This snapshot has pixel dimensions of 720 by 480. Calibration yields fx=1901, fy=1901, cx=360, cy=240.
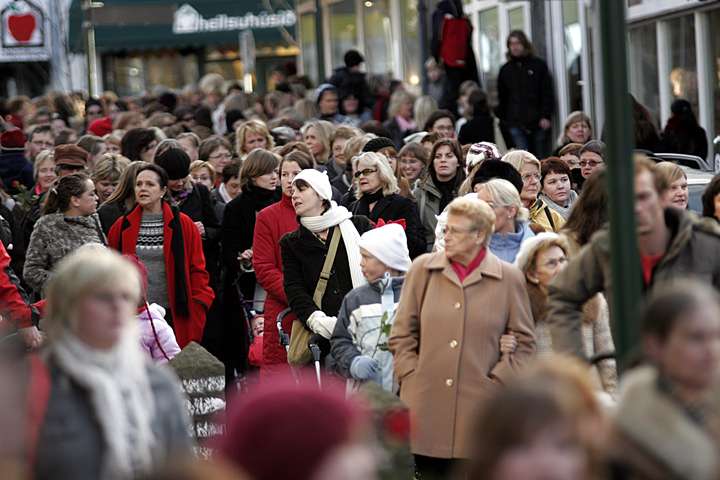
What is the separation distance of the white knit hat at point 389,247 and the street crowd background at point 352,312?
13 mm

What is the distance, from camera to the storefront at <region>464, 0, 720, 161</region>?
21641 millimetres

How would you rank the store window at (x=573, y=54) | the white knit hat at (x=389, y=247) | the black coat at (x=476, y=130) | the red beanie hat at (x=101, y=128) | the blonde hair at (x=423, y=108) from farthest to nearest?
1. the red beanie hat at (x=101, y=128)
2. the store window at (x=573, y=54)
3. the blonde hair at (x=423, y=108)
4. the black coat at (x=476, y=130)
5. the white knit hat at (x=389, y=247)

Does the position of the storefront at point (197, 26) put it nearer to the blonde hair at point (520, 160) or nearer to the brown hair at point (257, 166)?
the brown hair at point (257, 166)

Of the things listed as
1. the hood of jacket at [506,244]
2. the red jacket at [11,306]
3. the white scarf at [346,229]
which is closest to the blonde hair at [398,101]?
the white scarf at [346,229]

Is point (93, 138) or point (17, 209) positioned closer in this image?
point (17, 209)

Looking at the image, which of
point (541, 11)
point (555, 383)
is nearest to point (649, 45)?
point (541, 11)

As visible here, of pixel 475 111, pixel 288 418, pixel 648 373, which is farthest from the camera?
pixel 475 111

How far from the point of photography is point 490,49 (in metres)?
29.6

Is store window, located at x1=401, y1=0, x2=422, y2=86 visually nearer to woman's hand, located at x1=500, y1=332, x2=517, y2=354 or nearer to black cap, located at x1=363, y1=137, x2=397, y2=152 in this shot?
black cap, located at x1=363, y1=137, x2=397, y2=152

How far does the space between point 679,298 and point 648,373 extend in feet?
0.82

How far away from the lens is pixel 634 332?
275 inches

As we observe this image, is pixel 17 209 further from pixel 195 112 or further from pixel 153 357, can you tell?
pixel 195 112

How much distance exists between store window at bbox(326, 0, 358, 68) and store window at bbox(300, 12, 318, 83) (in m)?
1.12

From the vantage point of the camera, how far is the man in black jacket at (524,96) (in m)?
23.9
